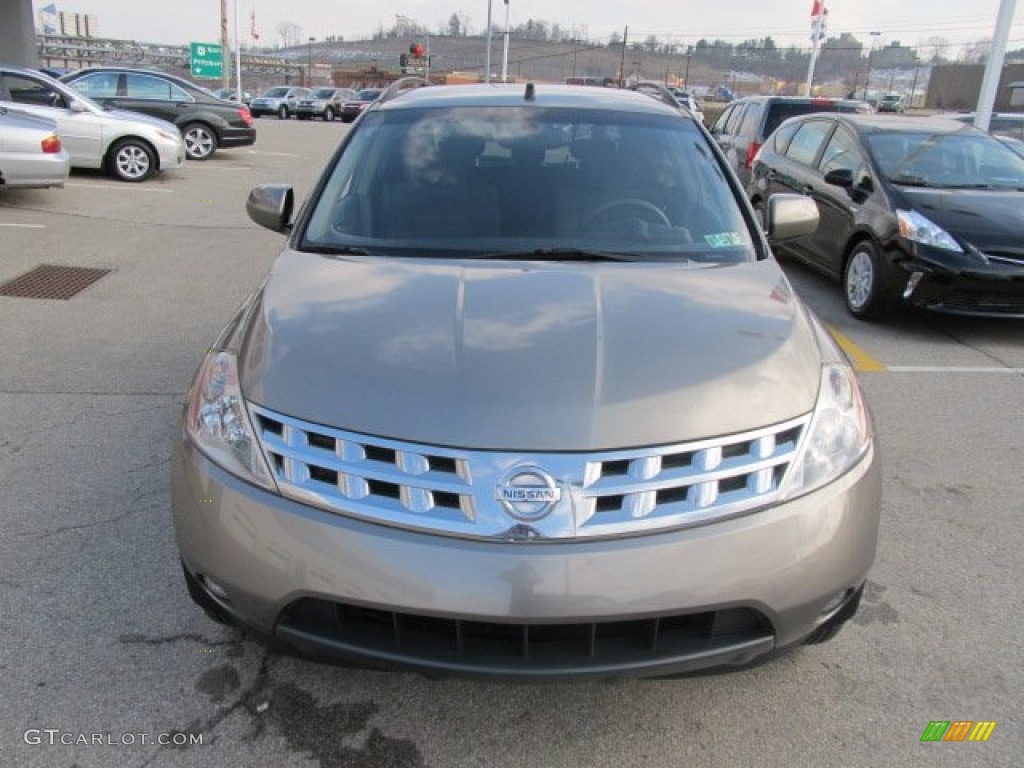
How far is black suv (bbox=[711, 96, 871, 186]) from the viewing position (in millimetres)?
11109

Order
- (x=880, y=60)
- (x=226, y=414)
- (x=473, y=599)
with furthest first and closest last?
(x=880, y=60) → (x=226, y=414) → (x=473, y=599)

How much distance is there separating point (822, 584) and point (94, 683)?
6.64 ft


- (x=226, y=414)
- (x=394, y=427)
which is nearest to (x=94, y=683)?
(x=226, y=414)

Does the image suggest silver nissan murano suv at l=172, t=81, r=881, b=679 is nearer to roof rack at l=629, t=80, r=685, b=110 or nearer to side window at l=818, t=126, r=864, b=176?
roof rack at l=629, t=80, r=685, b=110

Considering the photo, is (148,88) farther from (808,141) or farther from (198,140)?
(808,141)

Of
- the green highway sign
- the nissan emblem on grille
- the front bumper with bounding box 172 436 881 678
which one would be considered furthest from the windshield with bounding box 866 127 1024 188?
the green highway sign

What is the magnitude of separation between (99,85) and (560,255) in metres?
15.7

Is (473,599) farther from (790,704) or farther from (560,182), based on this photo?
(560,182)

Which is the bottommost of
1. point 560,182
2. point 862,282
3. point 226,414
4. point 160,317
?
point 160,317

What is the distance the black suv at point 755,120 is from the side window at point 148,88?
10522 millimetres

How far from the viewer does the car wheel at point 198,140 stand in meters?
16.3

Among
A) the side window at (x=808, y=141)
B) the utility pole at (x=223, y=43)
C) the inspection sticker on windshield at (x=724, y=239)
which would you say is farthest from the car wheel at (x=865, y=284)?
the utility pole at (x=223, y=43)

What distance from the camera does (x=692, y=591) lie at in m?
1.89

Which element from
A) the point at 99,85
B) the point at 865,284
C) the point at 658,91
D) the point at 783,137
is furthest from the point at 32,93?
the point at 865,284
